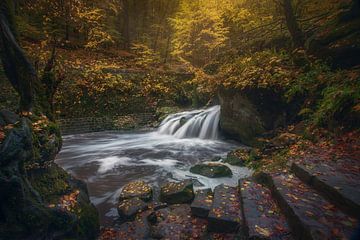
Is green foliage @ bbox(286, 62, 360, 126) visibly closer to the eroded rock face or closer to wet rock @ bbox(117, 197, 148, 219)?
the eroded rock face

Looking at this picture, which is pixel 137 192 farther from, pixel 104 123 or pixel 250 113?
pixel 104 123

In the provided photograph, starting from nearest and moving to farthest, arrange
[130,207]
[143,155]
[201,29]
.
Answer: [130,207]
[143,155]
[201,29]

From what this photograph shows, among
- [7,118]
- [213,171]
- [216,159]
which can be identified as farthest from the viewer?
[216,159]

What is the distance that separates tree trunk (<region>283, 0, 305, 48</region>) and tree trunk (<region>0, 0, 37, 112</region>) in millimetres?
8561

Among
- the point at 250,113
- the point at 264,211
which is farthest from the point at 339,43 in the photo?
the point at 264,211

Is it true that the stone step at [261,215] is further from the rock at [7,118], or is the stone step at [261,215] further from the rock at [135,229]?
the rock at [7,118]

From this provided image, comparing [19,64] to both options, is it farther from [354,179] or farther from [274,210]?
[354,179]

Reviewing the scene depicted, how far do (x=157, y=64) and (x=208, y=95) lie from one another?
21.9 ft

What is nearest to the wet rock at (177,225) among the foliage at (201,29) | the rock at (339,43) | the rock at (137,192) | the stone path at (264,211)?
the stone path at (264,211)

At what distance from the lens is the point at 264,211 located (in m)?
4.18

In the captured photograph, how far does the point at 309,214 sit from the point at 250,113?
700cm

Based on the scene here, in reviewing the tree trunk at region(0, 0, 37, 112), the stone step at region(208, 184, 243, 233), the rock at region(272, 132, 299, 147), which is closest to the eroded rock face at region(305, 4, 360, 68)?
the rock at region(272, 132, 299, 147)

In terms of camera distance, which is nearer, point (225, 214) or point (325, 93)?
point (225, 214)

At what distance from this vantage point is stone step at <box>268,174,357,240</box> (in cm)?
309
